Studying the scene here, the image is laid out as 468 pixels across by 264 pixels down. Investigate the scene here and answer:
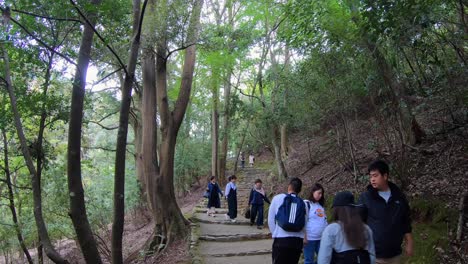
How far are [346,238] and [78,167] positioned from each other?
4.91m

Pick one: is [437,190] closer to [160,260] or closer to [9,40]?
[160,260]

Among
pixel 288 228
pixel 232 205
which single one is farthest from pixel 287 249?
pixel 232 205

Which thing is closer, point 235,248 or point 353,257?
point 353,257

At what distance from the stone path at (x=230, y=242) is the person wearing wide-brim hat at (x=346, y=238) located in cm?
518

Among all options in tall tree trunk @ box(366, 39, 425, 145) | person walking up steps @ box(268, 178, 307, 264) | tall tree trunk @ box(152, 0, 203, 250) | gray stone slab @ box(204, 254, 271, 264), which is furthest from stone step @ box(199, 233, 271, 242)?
person walking up steps @ box(268, 178, 307, 264)

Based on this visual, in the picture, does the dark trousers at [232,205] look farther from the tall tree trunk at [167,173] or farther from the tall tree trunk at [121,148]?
the tall tree trunk at [121,148]

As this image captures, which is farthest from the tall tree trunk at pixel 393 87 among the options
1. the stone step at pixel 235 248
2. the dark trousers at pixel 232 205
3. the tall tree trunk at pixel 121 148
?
the dark trousers at pixel 232 205

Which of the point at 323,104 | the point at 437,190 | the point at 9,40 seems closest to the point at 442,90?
the point at 437,190

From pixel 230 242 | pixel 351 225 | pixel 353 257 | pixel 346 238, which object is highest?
pixel 351 225

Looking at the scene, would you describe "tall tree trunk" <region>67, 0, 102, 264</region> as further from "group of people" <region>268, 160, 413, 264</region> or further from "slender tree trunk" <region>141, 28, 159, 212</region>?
"slender tree trunk" <region>141, 28, 159, 212</region>

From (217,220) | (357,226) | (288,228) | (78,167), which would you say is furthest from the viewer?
(217,220)

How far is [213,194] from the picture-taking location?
13.2 meters

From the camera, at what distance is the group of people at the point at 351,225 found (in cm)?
298

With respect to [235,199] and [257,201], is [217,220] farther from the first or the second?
[257,201]
